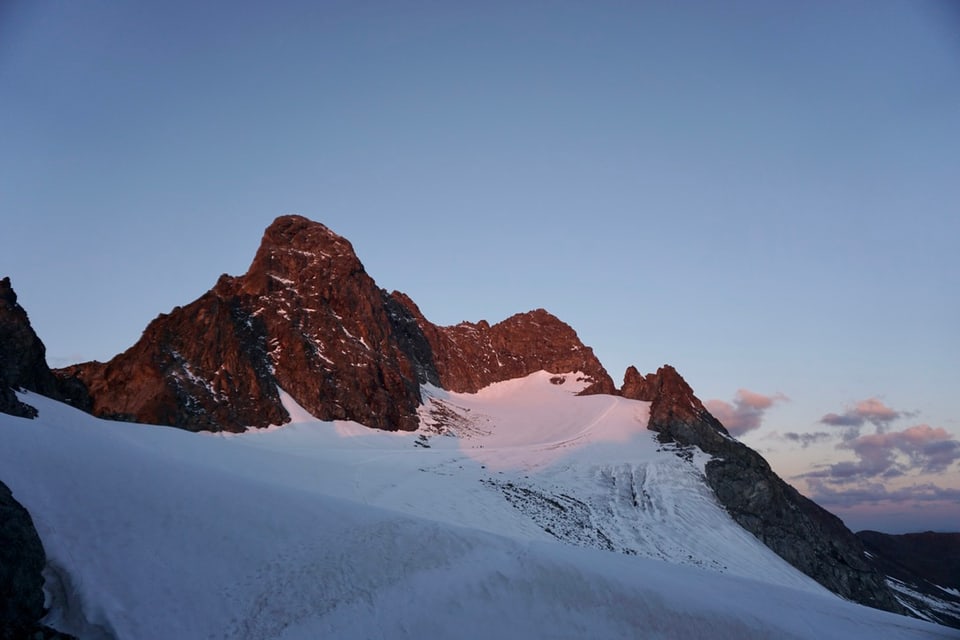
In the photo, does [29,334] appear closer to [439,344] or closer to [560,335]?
[439,344]

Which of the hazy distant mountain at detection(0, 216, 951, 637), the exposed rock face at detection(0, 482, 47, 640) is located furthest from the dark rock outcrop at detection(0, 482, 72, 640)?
the hazy distant mountain at detection(0, 216, 951, 637)

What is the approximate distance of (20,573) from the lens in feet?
36.0

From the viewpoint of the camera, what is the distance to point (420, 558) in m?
17.4

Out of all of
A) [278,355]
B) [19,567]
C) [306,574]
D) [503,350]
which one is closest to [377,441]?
[278,355]

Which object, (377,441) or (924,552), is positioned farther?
(924,552)

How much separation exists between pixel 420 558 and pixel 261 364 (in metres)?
51.7

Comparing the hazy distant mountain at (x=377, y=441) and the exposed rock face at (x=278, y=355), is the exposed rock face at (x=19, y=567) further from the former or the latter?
the exposed rock face at (x=278, y=355)

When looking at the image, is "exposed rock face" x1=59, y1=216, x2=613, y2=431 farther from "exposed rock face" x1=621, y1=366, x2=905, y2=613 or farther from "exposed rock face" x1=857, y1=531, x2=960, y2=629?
"exposed rock face" x1=857, y1=531, x2=960, y2=629

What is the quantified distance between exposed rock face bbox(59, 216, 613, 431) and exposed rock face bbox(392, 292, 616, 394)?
3418mm

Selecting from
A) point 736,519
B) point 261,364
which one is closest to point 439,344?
point 261,364

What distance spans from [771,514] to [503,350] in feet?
229

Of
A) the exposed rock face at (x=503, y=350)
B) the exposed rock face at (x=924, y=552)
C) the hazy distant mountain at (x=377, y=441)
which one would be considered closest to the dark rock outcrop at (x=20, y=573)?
the hazy distant mountain at (x=377, y=441)

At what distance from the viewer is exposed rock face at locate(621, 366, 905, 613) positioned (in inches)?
1836

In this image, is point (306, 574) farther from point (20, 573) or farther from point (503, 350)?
point (503, 350)
